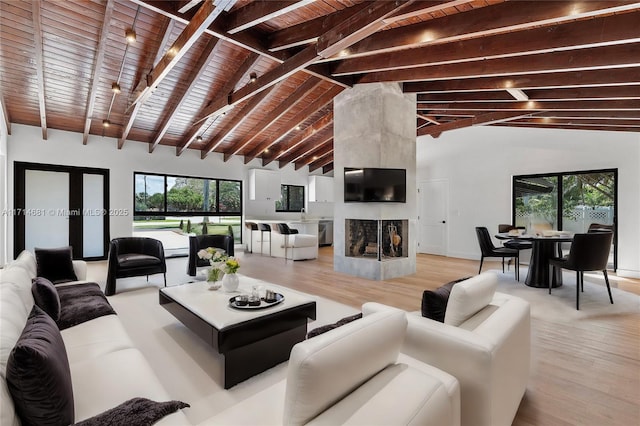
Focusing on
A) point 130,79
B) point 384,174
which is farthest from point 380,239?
point 130,79

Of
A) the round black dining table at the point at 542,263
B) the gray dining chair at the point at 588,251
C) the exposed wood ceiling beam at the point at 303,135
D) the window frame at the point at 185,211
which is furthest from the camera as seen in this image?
the window frame at the point at 185,211

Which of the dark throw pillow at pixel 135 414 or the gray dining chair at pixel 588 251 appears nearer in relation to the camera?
the dark throw pillow at pixel 135 414

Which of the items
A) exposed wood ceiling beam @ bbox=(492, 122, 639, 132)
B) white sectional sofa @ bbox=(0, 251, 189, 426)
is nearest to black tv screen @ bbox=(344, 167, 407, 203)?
exposed wood ceiling beam @ bbox=(492, 122, 639, 132)

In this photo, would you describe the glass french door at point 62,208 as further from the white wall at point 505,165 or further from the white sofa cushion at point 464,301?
the white wall at point 505,165

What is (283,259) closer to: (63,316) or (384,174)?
(384,174)

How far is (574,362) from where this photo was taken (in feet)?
7.91

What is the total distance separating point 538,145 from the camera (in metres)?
6.50

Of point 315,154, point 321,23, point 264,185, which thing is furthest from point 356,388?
point 315,154

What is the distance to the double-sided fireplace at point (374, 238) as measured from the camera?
5500 mm

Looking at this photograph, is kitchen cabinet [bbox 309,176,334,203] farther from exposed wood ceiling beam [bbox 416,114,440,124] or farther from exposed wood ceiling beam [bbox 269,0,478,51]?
exposed wood ceiling beam [bbox 269,0,478,51]

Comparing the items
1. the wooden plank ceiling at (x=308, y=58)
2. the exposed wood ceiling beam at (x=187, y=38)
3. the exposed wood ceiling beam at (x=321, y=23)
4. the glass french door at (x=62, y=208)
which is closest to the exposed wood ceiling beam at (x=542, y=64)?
the wooden plank ceiling at (x=308, y=58)

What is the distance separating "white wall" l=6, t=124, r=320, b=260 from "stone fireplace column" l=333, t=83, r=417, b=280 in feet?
14.2

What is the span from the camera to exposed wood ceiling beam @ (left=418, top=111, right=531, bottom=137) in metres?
5.66

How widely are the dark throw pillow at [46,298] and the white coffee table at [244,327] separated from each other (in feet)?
2.75
